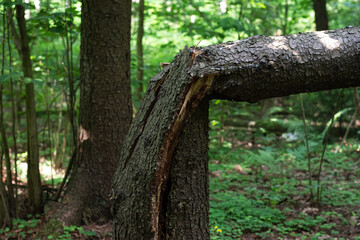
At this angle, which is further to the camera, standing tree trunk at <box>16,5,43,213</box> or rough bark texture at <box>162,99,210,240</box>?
standing tree trunk at <box>16,5,43,213</box>

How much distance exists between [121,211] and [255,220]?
1982 millimetres

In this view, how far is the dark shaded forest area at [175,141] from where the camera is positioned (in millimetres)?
1959

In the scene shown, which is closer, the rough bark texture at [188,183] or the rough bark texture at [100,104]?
the rough bark texture at [188,183]

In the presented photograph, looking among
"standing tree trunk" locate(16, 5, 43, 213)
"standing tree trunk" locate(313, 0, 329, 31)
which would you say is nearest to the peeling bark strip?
"standing tree trunk" locate(313, 0, 329, 31)

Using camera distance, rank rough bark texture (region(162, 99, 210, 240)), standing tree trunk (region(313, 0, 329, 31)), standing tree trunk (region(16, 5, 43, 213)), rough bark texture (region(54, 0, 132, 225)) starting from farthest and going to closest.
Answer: standing tree trunk (region(313, 0, 329, 31)) < standing tree trunk (region(16, 5, 43, 213)) < rough bark texture (region(54, 0, 132, 225)) < rough bark texture (region(162, 99, 210, 240))

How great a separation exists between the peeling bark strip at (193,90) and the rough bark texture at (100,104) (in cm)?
165

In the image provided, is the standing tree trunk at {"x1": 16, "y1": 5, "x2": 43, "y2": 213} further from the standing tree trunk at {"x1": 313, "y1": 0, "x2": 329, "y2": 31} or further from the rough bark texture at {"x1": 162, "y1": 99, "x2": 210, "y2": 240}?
the standing tree trunk at {"x1": 313, "y1": 0, "x2": 329, "y2": 31}

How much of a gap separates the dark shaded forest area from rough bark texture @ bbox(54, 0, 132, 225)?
11 millimetres

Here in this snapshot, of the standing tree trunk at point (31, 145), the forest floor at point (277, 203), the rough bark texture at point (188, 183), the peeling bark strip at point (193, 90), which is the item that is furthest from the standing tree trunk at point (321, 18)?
the standing tree trunk at point (31, 145)

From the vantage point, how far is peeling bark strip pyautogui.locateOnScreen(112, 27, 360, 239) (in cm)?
190

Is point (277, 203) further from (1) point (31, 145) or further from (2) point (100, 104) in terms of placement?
(1) point (31, 145)

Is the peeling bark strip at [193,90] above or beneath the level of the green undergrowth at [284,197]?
above

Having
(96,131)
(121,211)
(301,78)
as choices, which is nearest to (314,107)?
(96,131)

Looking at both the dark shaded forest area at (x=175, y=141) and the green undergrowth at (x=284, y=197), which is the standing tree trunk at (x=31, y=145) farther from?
the green undergrowth at (x=284, y=197)
